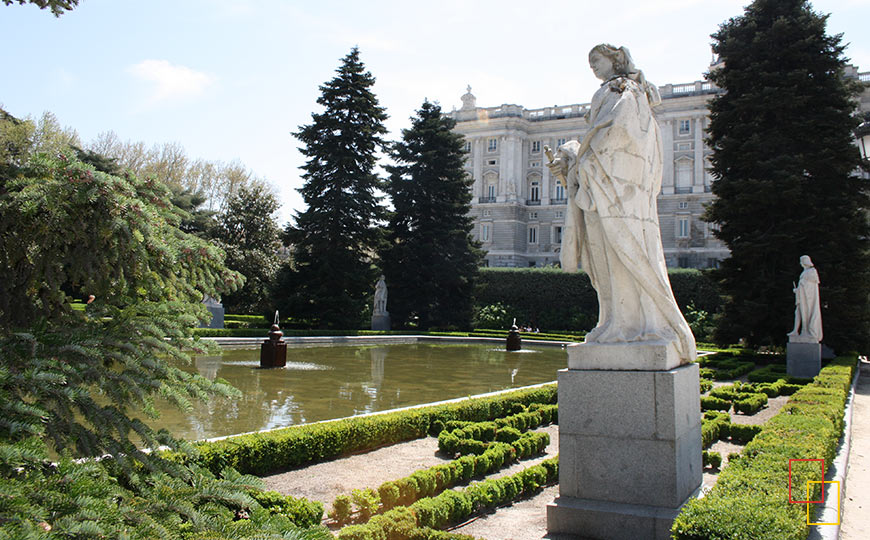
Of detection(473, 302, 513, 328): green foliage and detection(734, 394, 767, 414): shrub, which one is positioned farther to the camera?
detection(473, 302, 513, 328): green foliage

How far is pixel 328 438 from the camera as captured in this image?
575 centimetres

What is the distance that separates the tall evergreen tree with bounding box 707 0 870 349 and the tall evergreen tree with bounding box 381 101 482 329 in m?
14.3

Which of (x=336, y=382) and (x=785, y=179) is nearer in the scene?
(x=336, y=382)

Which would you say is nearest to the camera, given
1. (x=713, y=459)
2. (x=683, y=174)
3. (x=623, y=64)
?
(x=623, y=64)

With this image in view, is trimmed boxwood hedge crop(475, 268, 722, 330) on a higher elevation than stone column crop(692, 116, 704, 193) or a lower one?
lower

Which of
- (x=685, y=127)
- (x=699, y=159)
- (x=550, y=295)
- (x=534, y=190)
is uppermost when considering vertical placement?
(x=685, y=127)

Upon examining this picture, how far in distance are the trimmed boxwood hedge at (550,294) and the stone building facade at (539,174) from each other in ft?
65.0

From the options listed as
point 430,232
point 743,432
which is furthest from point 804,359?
point 430,232

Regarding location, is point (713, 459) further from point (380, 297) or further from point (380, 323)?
point (380, 297)

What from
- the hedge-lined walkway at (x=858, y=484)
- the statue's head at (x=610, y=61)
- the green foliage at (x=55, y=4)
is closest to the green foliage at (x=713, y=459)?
the hedge-lined walkway at (x=858, y=484)

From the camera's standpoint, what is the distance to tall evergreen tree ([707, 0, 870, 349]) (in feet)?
56.0

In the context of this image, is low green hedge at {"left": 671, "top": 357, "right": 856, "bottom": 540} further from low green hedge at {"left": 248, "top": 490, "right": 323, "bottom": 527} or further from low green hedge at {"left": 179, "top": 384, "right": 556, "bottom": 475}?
low green hedge at {"left": 179, "top": 384, "right": 556, "bottom": 475}

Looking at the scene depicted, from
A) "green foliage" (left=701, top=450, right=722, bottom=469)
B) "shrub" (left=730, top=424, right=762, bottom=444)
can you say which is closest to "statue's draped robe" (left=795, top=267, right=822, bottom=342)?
"shrub" (left=730, top=424, right=762, bottom=444)

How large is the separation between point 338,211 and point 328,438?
72.3 feet
